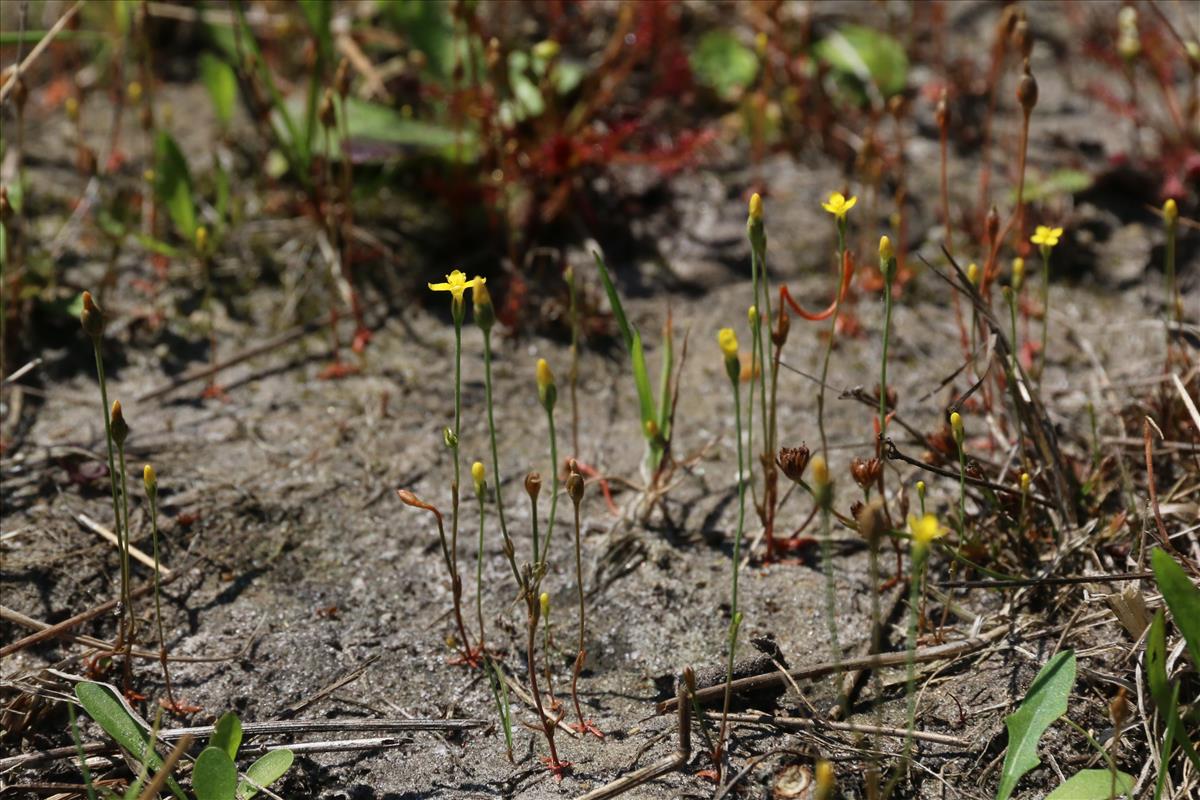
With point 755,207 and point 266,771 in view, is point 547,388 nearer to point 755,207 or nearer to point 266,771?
point 755,207

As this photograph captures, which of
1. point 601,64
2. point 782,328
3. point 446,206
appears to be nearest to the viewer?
point 782,328

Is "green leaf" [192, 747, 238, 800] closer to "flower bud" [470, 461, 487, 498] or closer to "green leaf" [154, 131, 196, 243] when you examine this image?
"flower bud" [470, 461, 487, 498]

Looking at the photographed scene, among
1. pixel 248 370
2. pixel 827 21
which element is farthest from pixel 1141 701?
pixel 827 21

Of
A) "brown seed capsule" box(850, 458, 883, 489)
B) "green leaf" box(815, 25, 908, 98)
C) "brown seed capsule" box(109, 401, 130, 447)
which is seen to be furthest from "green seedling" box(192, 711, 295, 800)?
"green leaf" box(815, 25, 908, 98)

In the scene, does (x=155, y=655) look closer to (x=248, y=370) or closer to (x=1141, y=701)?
(x=248, y=370)

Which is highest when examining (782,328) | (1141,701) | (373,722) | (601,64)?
(601,64)

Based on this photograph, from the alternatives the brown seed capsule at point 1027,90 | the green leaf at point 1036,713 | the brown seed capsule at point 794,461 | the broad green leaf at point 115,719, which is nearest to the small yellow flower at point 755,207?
the brown seed capsule at point 794,461

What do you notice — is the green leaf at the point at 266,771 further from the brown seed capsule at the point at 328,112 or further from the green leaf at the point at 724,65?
the green leaf at the point at 724,65

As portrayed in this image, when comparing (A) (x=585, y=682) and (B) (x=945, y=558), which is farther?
(B) (x=945, y=558)
